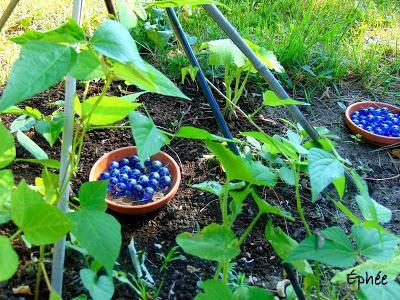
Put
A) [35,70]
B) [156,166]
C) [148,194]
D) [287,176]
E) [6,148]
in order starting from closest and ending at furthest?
[35,70] → [6,148] → [287,176] → [148,194] → [156,166]

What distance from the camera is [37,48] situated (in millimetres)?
638

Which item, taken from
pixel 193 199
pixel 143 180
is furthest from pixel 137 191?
pixel 193 199

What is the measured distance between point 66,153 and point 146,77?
342 mm

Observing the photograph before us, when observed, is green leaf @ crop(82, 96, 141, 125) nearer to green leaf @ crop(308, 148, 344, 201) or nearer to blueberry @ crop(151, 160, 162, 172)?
green leaf @ crop(308, 148, 344, 201)

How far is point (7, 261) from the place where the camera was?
0.70 metres

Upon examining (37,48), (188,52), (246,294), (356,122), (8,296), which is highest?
(37,48)

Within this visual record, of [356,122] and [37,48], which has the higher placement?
[37,48]

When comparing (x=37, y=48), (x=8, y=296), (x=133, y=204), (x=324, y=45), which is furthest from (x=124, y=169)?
(x=324, y=45)

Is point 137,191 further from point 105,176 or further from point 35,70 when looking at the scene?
point 35,70

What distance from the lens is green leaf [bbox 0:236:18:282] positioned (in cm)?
69

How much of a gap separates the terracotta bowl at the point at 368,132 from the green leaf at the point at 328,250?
47.5 inches

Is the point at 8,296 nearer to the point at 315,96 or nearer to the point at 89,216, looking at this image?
the point at 89,216

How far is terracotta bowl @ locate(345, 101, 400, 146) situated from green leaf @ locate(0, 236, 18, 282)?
5.33ft

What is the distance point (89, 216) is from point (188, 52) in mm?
456
